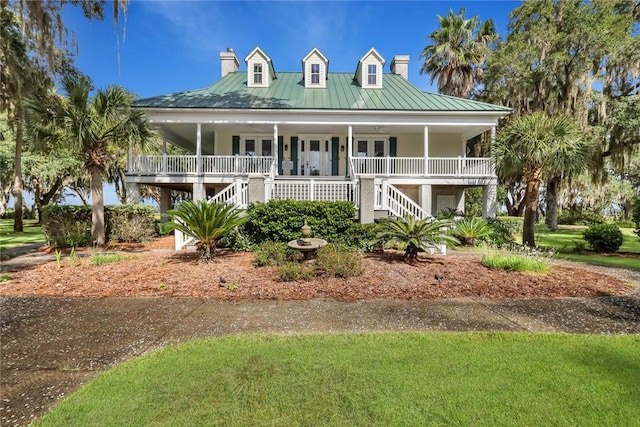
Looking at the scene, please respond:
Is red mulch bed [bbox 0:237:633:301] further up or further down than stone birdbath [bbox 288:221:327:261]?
further down

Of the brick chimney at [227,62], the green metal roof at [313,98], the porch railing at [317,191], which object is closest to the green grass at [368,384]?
the porch railing at [317,191]

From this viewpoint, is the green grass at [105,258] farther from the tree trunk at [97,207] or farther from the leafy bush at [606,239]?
the leafy bush at [606,239]

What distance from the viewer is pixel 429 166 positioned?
48.0 feet

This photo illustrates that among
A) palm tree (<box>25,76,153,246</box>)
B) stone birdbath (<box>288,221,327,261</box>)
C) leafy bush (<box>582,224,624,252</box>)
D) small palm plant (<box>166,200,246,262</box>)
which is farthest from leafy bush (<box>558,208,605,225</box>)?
palm tree (<box>25,76,153,246</box>)

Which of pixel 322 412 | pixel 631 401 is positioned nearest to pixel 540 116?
pixel 631 401

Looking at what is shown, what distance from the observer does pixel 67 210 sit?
10992 mm

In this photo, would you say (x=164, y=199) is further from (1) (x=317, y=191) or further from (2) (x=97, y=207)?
(1) (x=317, y=191)

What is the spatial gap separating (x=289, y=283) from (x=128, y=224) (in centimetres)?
924

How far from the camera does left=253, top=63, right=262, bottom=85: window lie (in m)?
16.5

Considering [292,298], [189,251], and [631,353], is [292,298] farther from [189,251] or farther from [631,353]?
[189,251]

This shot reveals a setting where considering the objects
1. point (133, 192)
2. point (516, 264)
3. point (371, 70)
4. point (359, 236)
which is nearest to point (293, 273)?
point (359, 236)

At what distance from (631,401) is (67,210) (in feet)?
49.5

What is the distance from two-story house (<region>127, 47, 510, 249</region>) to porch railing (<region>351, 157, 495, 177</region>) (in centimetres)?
5

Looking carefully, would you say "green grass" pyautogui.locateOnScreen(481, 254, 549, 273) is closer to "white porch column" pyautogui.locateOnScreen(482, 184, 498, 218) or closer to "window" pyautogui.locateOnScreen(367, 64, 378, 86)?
"white porch column" pyautogui.locateOnScreen(482, 184, 498, 218)
